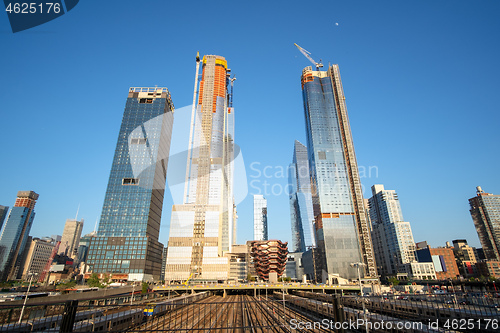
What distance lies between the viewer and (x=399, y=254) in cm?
17088

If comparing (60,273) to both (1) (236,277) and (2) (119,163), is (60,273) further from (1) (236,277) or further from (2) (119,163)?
(1) (236,277)

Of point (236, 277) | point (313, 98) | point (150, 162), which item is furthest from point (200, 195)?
point (313, 98)

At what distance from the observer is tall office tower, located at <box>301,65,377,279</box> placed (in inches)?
5394

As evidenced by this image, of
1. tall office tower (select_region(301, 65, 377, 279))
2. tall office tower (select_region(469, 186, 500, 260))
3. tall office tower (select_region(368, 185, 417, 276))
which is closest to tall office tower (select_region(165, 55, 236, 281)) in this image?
tall office tower (select_region(301, 65, 377, 279))

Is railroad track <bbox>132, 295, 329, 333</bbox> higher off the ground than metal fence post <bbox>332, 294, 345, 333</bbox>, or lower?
lower

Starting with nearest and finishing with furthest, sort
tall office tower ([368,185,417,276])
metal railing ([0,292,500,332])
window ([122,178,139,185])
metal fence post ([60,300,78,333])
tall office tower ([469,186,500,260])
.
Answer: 1. metal fence post ([60,300,78,333])
2. metal railing ([0,292,500,332])
3. window ([122,178,139,185])
4. tall office tower ([368,185,417,276])
5. tall office tower ([469,186,500,260])

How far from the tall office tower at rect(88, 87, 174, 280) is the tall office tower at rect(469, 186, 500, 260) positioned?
751 ft

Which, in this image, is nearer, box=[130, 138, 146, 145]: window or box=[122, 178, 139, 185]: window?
box=[122, 178, 139, 185]: window

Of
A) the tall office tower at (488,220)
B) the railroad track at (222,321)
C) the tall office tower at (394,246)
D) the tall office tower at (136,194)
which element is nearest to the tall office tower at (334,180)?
the tall office tower at (394,246)

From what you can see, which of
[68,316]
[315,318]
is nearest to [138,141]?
[315,318]

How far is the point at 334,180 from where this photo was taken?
502 ft

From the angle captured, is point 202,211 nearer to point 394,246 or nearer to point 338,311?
point 394,246

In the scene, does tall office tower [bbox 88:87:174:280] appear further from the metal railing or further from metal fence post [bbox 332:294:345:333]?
metal fence post [bbox 332:294:345:333]

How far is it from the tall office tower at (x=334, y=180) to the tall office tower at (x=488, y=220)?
354 feet
